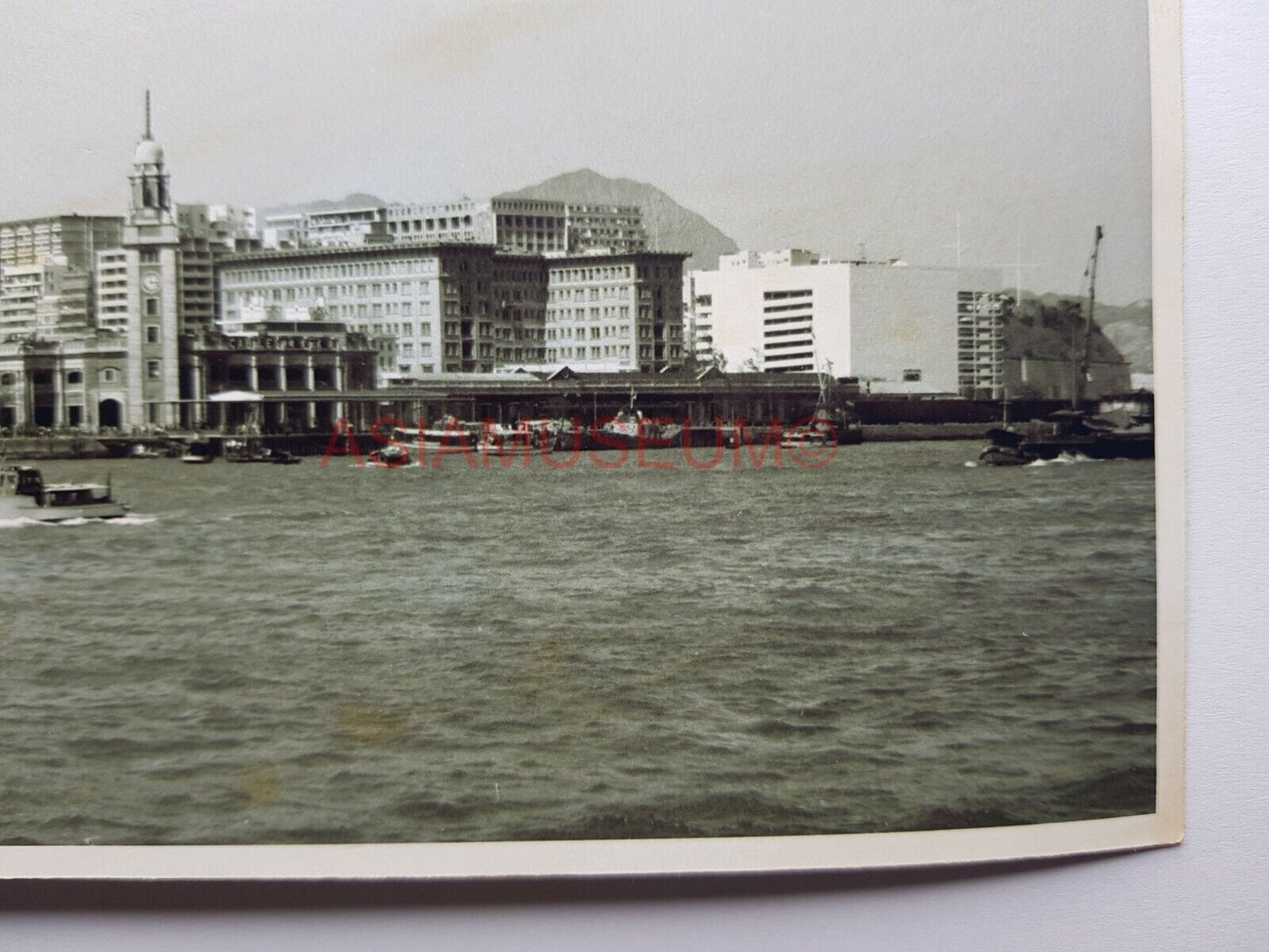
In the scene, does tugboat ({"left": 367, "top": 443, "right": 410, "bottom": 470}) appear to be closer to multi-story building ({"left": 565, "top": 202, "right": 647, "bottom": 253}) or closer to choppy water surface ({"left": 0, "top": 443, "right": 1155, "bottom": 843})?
choppy water surface ({"left": 0, "top": 443, "right": 1155, "bottom": 843})

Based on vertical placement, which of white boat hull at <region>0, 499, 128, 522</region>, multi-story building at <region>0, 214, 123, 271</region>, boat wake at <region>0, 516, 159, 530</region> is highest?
multi-story building at <region>0, 214, 123, 271</region>

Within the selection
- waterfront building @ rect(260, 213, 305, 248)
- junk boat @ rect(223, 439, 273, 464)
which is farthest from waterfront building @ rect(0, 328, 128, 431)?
Result: waterfront building @ rect(260, 213, 305, 248)

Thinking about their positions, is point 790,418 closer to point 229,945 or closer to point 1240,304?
point 1240,304

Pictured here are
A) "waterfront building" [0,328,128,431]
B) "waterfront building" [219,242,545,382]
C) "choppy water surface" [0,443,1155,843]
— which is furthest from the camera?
"waterfront building" [219,242,545,382]

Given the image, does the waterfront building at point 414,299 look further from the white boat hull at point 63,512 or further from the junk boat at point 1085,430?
the junk boat at point 1085,430

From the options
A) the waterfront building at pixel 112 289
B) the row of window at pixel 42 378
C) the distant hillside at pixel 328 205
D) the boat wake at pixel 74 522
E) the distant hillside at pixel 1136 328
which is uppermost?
the distant hillside at pixel 328 205

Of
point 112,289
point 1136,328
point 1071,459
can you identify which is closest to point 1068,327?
point 1136,328

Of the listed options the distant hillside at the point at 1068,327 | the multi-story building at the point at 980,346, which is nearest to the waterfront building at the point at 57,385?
the multi-story building at the point at 980,346
